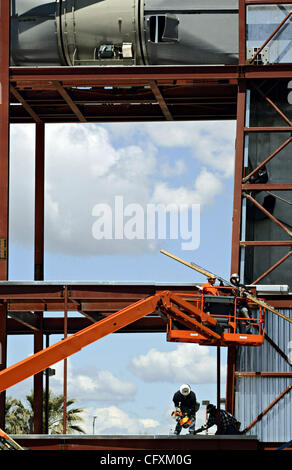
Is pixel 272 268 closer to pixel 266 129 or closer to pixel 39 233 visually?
pixel 266 129

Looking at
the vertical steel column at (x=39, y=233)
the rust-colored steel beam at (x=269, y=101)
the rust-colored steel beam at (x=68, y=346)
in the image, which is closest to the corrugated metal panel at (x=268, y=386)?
the rust-colored steel beam at (x=68, y=346)

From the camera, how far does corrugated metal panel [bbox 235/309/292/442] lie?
139 ft

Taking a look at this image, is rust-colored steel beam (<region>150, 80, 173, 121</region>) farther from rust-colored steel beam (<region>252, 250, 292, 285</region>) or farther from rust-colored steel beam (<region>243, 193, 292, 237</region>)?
rust-colored steel beam (<region>252, 250, 292, 285</region>)

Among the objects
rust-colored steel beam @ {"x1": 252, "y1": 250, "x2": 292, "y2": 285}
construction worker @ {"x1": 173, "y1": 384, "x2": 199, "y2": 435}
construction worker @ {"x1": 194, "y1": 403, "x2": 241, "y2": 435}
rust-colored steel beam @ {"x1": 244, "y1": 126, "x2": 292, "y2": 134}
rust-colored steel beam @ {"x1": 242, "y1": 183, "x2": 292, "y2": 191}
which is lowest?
construction worker @ {"x1": 194, "y1": 403, "x2": 241, "y2": 435}

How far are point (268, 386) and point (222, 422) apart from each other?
105 inches

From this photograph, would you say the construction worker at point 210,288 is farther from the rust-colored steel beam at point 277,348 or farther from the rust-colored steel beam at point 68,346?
the rust-colored steel beam at point 277,348

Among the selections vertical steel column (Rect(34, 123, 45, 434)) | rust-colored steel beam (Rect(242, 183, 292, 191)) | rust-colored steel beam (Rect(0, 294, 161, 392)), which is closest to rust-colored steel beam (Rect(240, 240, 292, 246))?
rust-colored steel beam (Rect(242, 183, 292, 191))

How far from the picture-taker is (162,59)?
152 ft

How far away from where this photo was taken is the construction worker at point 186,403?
4022 centimetres

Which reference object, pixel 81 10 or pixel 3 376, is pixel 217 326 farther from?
pixel 81 10

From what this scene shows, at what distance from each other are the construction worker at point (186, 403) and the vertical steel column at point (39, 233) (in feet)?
41.7

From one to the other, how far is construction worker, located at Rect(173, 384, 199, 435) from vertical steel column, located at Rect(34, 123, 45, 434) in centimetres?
1271
